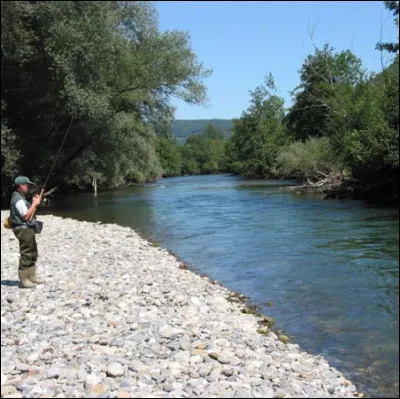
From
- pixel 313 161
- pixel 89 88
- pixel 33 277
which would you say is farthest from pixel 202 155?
pixel 33 277

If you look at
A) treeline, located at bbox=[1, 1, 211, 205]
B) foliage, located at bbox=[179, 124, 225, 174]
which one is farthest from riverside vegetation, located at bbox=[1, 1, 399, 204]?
foliage, located at bbox=[179, 124, 225, 174]

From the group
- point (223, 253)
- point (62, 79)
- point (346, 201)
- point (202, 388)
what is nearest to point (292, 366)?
point (202, 388)

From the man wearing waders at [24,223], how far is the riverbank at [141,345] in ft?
1.37

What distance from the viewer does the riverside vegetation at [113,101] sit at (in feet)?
51.9

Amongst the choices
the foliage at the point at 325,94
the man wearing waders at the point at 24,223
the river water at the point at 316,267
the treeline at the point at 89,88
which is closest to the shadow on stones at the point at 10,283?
the man wearing waders at the point at 24,223

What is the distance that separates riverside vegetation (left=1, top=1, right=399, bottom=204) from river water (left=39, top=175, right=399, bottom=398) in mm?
3716

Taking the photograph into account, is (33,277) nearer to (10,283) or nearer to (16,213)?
(10,283)

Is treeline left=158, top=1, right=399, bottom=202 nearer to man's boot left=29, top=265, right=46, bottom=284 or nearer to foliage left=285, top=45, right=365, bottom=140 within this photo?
foliage left=285, top=45, right=365, bottom=140

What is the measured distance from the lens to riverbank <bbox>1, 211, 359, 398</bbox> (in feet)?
16.0

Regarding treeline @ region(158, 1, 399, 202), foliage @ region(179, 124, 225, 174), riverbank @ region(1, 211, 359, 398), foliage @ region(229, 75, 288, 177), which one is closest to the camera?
riverbank @ region(1, 211, 359, 398)

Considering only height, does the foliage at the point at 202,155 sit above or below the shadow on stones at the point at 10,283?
above

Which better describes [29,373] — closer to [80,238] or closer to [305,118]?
[80,238]

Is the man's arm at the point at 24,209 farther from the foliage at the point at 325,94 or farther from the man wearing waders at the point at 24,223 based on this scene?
the foliage at the point at 325,94

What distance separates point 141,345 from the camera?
19.5 feet
